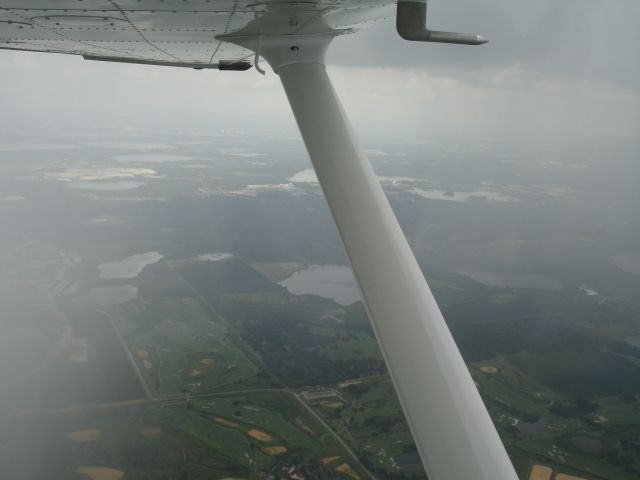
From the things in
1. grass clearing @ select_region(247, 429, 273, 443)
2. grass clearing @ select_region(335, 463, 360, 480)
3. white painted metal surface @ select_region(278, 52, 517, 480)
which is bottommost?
grass clearing @ select_region(247, 429, 273, 443)

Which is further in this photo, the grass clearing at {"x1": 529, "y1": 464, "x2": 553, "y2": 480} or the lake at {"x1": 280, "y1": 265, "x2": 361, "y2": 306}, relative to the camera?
the lake at {"x1": 280, "y1": 265, "x2": 361, "y2": 306}

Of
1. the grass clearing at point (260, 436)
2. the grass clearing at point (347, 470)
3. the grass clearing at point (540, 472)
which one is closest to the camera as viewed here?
Result: the grass clearing at point (540, 472)

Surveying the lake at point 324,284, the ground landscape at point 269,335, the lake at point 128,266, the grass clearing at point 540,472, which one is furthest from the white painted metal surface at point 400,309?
the lake at point 128,266

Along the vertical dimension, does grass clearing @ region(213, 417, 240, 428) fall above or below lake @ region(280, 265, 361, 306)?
above

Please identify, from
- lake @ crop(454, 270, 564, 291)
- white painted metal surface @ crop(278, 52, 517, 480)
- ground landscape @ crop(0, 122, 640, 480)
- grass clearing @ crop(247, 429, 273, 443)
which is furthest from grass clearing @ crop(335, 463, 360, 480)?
lake @ crop(454, 270, 564, 291)

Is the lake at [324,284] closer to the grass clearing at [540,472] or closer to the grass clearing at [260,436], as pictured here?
the grass clearing at [260,436]

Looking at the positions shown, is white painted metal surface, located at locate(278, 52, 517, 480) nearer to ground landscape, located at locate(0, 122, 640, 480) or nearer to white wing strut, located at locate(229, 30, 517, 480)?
white wing strut, located at locate(229, 30, 517, 480)

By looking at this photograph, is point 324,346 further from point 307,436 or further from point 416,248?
point 416,248

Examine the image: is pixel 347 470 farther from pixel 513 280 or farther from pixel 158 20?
pixel 513 280
